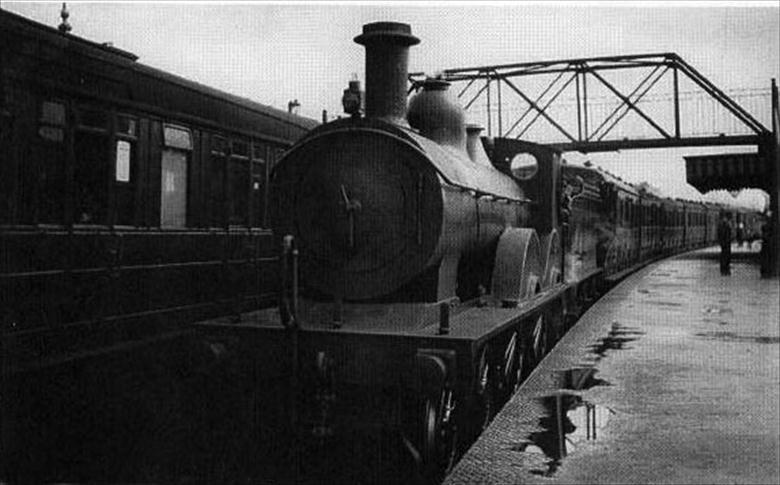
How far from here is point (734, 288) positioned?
1697 centimetres

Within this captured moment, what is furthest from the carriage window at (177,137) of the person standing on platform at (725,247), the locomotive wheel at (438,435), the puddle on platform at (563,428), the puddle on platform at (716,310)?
the person standing on platform at (725,247)

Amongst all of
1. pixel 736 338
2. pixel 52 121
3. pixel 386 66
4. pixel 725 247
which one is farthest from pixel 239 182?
pixel 725 247

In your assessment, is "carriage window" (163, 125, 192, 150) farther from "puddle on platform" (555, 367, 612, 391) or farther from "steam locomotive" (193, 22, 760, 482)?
"puddle on platform" (555, 367, 612, 391)

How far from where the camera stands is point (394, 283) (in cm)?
548

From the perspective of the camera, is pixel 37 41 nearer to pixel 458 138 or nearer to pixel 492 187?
pixel 458 138

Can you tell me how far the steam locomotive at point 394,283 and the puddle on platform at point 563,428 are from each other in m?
0.53

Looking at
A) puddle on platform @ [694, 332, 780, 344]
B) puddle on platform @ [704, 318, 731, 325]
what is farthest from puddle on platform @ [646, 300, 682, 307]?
puddle on platform @ [694, 332, 780, 344]

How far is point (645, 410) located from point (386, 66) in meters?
3.71

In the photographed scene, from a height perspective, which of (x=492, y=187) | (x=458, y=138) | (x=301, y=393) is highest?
(x=458, y=138)

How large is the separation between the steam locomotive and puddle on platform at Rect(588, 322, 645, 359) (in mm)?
1700

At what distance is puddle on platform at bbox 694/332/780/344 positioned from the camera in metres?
9.61

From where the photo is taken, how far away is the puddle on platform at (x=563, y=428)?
4828mm

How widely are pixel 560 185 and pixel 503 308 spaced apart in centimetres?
384

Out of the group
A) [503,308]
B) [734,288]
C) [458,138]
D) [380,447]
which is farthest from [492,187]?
[734,288]
